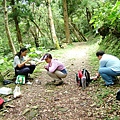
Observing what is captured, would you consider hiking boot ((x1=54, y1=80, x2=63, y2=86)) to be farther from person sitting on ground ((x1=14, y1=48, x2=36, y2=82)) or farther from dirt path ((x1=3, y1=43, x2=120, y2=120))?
person sitting on ground ((x1=14, y1=48, x2=36, y2=82))

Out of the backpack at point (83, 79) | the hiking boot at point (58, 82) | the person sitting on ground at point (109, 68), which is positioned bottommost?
the hiking boot at point (58, 82)

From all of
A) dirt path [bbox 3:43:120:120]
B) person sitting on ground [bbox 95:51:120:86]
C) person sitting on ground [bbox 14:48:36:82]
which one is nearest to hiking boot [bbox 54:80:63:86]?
dirt path [bbox 3:43:120:120]

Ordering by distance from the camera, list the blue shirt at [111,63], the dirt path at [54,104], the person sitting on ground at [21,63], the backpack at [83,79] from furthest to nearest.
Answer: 1. the person sitting on ground at [21,63]
2. the backpack at [83,79]
3. the blue shirt at [111,63]
4. the dirt path at [54,104]

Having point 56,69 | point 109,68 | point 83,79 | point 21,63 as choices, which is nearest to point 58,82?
point 56,69

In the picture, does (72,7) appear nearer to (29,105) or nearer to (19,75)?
(19,75)

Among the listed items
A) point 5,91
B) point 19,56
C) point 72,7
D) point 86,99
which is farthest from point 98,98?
point 72,7

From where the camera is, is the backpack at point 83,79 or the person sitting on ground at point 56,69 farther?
the person sitting on ground at point 56,69

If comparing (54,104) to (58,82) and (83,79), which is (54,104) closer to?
(83,79)

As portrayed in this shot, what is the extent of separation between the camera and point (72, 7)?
21.4 meters

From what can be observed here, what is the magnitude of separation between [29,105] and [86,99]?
4.35ft

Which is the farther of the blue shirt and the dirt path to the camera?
the blue shirt

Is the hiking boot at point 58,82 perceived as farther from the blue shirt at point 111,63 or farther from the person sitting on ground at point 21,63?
the blue shirt at point 111,63

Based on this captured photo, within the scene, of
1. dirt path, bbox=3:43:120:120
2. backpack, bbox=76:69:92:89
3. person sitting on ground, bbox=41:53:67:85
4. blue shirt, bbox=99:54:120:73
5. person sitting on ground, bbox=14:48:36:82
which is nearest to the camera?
dirt path, bbox=3:43:120:120

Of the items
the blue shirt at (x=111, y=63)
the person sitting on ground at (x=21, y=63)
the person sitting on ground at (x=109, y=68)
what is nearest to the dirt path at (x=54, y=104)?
the person sitting on ground at (x=109, y=68)
